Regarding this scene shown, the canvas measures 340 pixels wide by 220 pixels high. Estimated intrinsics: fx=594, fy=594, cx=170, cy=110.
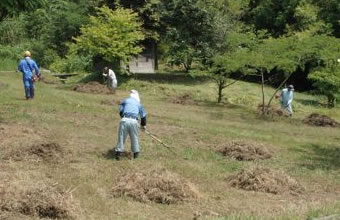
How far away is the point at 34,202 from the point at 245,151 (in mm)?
8355

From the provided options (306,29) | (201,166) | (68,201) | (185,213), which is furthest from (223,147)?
(306,29)

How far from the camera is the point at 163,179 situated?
39.0ft

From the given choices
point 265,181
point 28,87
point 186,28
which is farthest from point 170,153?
point 186,28

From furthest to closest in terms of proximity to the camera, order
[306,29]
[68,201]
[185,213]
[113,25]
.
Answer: [306,29]
[113,25]
[185,213]
[68,201]

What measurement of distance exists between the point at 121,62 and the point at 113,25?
3526 mm

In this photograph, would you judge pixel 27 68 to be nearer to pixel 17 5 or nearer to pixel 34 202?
pixel 17 5

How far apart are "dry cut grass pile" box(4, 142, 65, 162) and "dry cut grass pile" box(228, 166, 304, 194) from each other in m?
4.20

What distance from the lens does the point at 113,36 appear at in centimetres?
3322

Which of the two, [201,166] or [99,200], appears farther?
[201,166]

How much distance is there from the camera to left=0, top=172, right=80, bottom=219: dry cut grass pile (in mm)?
9211

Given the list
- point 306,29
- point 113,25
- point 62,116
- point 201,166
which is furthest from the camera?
point 306,29

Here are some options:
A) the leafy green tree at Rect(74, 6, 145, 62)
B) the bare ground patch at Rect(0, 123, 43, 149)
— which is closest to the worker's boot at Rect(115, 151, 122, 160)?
the bare ground patch at Rect(0, 123, 43, 149)

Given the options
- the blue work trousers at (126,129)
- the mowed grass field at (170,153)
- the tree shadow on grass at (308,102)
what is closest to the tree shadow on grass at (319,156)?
the mowed grass field at (170,153)

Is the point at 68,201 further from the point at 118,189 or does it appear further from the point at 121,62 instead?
the point at 121,62
